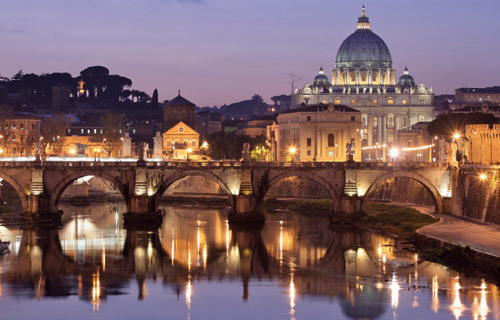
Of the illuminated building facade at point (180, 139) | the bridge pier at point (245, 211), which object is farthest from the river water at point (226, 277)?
the illuminated building facade at point (180, 139)

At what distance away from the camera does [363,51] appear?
615 feet

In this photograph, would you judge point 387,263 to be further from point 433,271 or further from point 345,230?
point 345,230

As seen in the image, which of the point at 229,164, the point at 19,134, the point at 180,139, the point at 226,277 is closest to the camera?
the point at 226,277

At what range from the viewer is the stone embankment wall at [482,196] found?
60344 mm

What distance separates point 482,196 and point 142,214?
26.7m

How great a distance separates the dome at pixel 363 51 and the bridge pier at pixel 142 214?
388 feet

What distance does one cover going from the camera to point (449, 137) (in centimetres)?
9975

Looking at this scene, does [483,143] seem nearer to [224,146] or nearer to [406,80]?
[224,146]

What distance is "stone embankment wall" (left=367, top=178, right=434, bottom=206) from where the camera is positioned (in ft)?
261

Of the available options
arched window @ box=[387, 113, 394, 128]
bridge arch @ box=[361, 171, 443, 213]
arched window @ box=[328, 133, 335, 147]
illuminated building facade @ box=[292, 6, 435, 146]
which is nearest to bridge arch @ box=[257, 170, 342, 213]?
bridge arch @ box=[361, 171, 443, 213]

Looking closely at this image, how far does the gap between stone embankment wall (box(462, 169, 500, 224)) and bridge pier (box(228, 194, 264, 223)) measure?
1645cm

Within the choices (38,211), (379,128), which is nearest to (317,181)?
(38,211)

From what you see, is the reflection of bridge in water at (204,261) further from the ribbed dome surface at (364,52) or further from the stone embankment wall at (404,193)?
the ribbed dome surface at (364,52)

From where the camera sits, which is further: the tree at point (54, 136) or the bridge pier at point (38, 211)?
the tree at point (54, 136)
